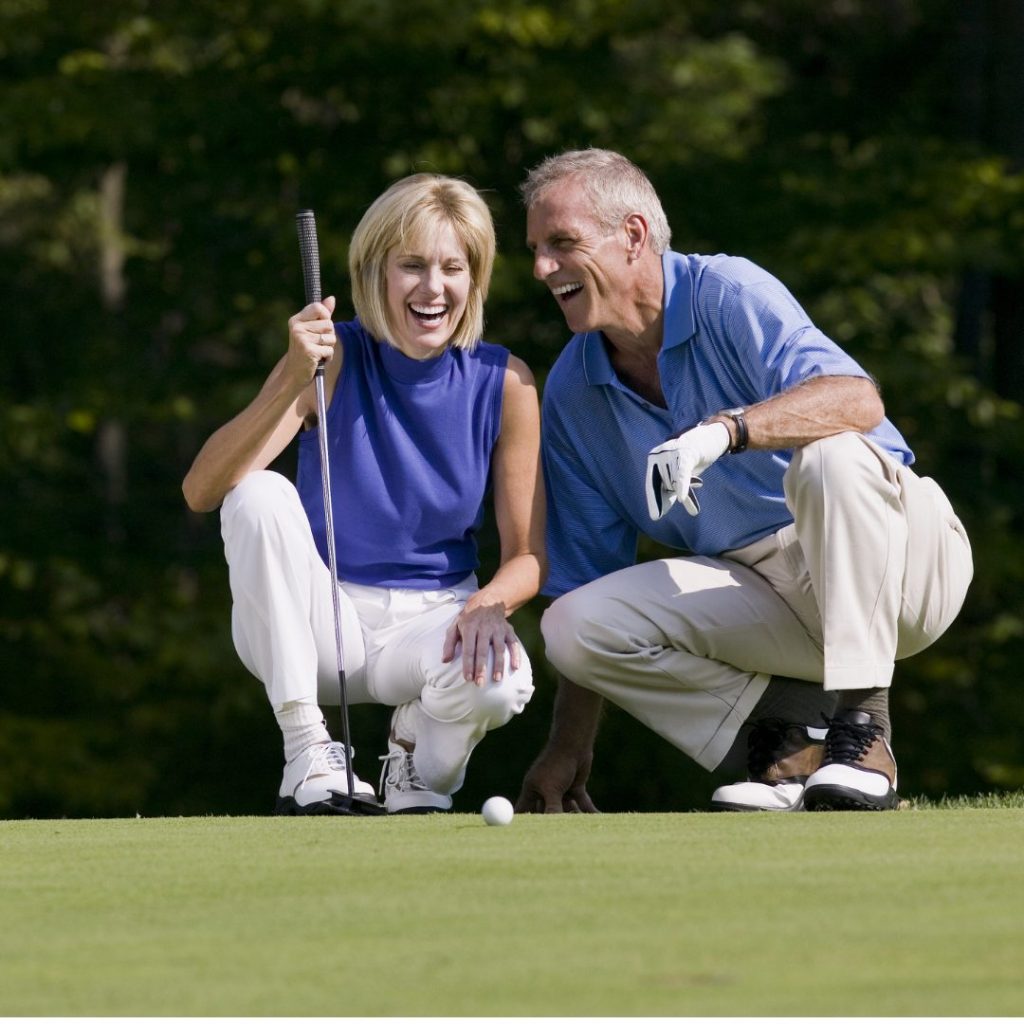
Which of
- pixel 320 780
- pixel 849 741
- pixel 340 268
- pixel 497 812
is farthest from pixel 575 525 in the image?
pixel 340 268

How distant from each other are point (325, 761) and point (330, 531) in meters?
0.48

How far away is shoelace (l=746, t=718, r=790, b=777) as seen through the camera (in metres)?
4.57

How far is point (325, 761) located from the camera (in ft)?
14.0

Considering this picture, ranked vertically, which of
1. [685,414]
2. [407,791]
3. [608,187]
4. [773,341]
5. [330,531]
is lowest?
[407,791]

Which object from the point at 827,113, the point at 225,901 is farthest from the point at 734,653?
the point at 827,113

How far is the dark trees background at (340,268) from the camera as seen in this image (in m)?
10.7

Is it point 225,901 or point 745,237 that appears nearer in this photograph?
point 225,901

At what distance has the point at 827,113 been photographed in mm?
12984

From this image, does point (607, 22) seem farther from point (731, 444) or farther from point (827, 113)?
point (731, 444)

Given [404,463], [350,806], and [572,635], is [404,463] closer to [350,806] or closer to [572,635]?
[572,635]

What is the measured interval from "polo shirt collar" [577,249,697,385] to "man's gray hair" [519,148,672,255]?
0.07m

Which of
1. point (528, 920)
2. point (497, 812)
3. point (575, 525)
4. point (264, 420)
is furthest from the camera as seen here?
point (575, 525)

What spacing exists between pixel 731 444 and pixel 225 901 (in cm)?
167

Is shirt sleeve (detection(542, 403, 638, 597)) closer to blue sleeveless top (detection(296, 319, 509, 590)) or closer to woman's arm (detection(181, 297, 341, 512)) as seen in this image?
blue sleeveless top (detection(296, 319, 509, 590))
